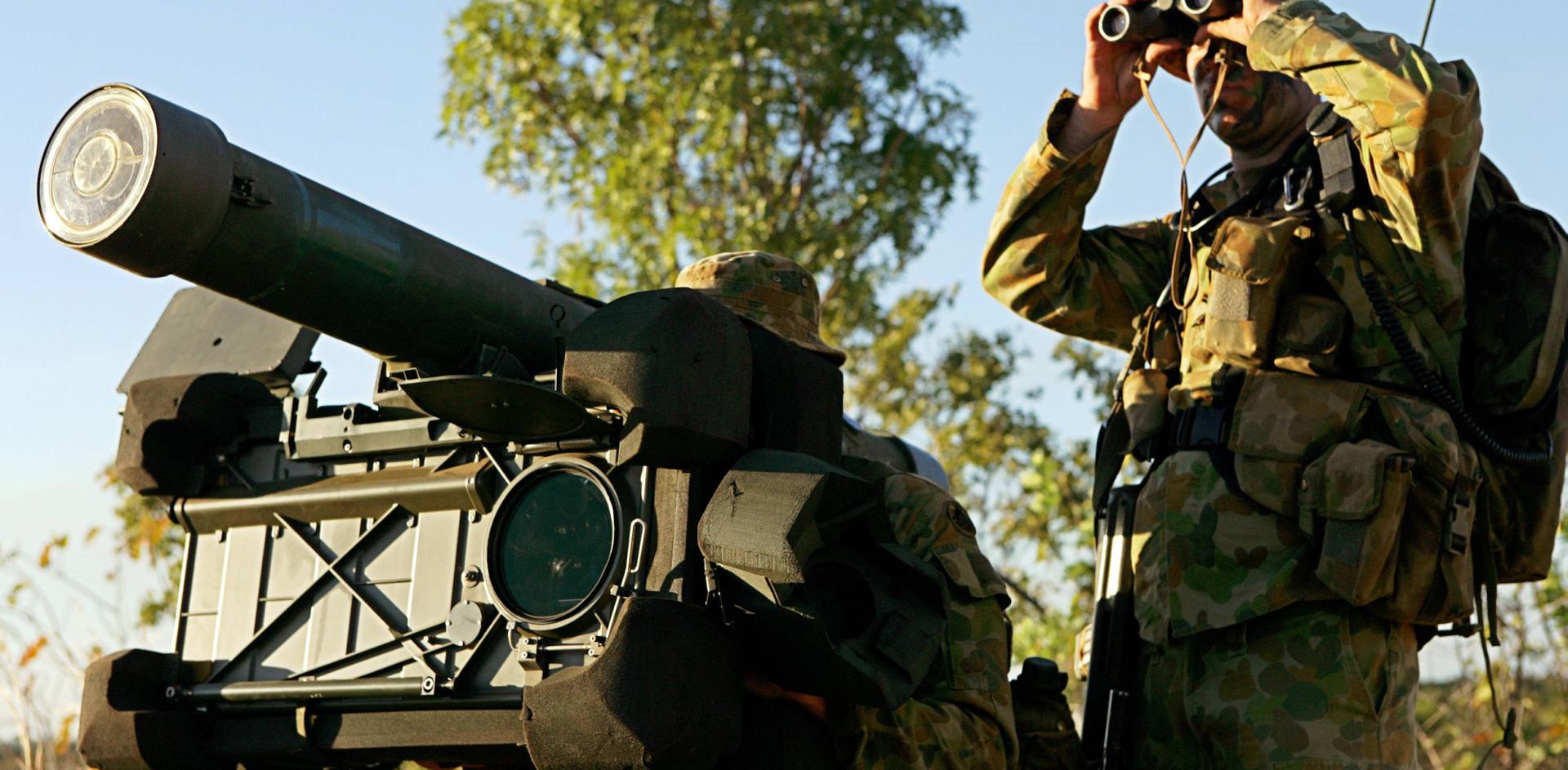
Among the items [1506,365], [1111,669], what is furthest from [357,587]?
[1506,365]

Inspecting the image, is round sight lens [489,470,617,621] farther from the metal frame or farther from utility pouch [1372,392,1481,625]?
utility pouch [1372,392,1481,625]

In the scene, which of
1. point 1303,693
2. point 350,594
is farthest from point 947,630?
point 350,594

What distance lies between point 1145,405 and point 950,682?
0.89 metres

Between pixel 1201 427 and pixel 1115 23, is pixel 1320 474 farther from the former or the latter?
pixel 1115 23

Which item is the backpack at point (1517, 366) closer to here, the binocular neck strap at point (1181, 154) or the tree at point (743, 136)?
the binocular neck strap at point (1181, 154)

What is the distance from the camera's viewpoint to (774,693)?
3.05 meters

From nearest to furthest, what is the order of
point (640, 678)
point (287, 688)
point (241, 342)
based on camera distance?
1. point (640, 678)
2. point (287, 688)
3. point (241, 342)

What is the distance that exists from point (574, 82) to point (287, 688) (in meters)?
9.48

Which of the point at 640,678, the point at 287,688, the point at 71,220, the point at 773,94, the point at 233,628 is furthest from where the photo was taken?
the point at 773,94

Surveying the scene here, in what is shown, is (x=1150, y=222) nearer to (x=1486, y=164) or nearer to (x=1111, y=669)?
(x=1486, y=164)

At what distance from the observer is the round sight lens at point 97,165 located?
302 cm

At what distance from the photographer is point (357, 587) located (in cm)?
354

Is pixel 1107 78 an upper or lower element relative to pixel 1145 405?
upper

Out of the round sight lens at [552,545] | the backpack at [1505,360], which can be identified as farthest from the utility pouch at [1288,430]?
the round sight lens at [552,545]
